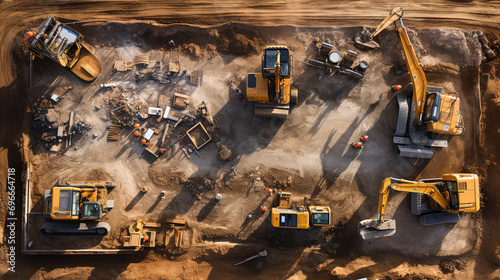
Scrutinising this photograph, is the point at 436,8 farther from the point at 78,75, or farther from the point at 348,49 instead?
the point at 78,75

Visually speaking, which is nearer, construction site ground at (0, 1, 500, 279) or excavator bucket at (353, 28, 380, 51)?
construction site ground at (0, 1, 500, 279)

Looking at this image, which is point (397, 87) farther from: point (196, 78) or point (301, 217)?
point (196, 78)

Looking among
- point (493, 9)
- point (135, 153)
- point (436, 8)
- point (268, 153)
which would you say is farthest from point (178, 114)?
point (493, 9)

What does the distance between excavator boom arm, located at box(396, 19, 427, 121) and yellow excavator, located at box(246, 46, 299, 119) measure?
7.50 meters

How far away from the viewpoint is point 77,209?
17.9 meters

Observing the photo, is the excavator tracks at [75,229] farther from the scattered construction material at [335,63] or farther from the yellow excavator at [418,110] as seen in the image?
the yellow excavator at [418,110]

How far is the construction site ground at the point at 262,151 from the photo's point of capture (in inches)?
779

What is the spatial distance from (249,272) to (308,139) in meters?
10.5

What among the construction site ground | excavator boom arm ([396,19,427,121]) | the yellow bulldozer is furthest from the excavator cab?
the yellow bulldozer

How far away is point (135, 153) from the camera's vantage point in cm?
1997

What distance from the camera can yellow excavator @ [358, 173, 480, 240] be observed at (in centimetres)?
1791

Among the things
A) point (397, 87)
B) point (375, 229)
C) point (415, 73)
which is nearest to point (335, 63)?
point (397, 87)

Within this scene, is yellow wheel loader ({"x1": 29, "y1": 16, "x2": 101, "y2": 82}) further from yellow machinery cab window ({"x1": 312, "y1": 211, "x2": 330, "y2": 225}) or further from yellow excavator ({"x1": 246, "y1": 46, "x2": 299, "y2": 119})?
yellow machinery cab window ({"x1": 312, "y1": 211, "x2": 330, "y2": 225})

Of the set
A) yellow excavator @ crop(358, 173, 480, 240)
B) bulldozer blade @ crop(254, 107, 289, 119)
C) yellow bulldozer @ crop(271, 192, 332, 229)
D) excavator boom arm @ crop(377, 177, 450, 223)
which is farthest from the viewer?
bulldozer blade @ crop(254, 107, 289, 119)
